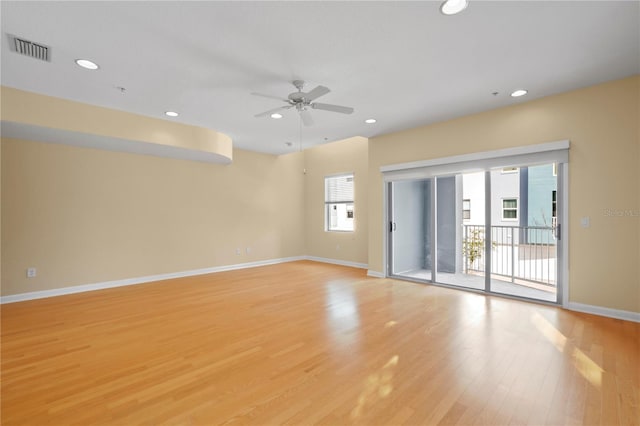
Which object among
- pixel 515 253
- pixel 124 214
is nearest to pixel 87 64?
pixel 124 214

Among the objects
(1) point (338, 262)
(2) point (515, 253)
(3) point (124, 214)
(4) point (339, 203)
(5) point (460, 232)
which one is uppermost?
(4) point (339, 203)

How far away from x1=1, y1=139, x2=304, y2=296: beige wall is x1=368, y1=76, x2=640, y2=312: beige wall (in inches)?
211

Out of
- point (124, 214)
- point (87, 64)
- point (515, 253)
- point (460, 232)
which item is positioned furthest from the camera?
point (124, 214)

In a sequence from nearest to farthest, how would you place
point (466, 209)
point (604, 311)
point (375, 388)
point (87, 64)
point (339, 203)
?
1. point (375, 388)
2. point (87, 64)
3. point (604, 311)
4. point (466, 209)
5. point (339, 203)

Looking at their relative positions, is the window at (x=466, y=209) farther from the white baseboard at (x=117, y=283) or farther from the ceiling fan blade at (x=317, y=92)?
the white baseboard at (x=117, y=283)

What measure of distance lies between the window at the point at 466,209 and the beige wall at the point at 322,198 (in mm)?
2298

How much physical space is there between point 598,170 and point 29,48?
6295 millimetres

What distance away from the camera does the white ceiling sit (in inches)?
87.2

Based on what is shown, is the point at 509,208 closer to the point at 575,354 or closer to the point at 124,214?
the point at 575,354

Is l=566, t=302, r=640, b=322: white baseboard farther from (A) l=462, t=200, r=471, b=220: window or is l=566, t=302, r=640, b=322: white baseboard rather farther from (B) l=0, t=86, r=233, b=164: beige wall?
(B) l=0, t=86, r=233, b=164: beige wall

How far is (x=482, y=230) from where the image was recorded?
15.5 feet

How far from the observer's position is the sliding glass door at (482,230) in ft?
13.5

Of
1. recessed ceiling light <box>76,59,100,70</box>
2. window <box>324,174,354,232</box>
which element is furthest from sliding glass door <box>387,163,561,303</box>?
recessed ceiling light <box>76,59,100,70</box>

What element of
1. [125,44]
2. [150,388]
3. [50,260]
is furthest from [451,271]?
[50,260]
